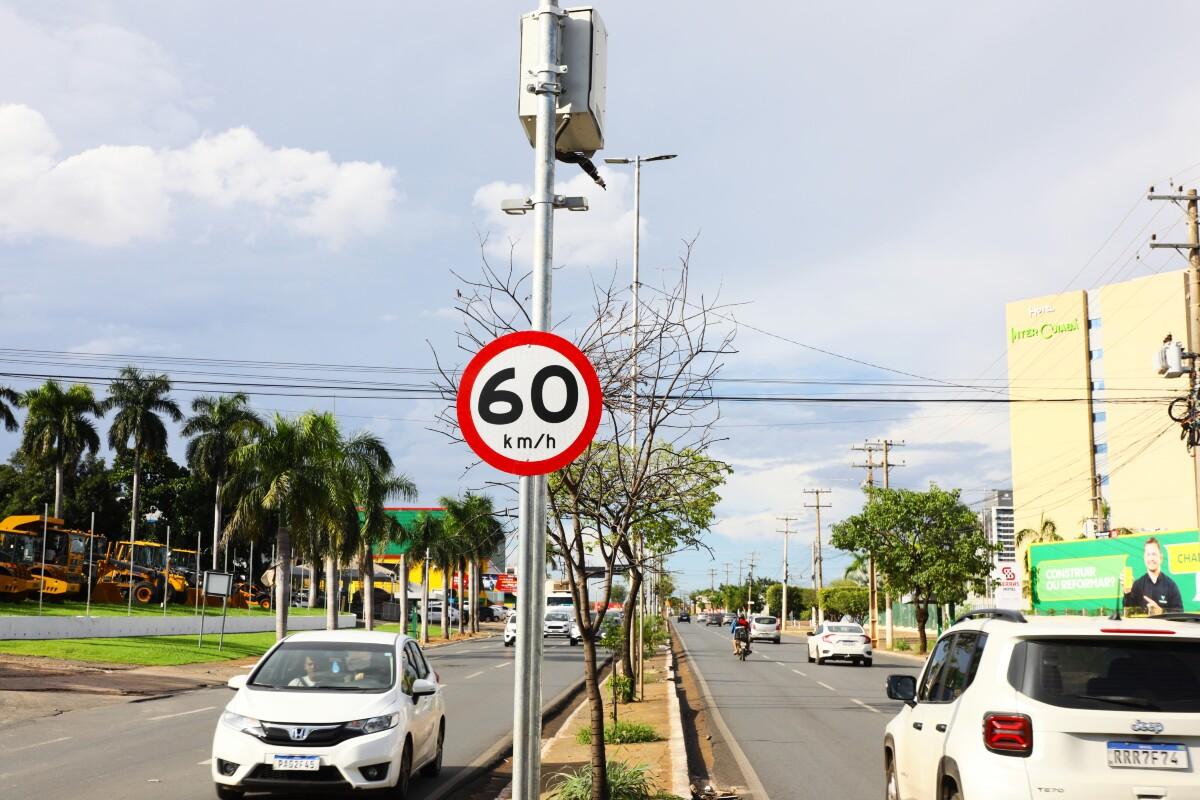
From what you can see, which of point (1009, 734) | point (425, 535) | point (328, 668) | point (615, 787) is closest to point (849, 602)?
point (425, 535)

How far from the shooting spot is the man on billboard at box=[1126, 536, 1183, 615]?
3653 cm

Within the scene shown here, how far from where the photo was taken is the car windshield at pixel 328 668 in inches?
427

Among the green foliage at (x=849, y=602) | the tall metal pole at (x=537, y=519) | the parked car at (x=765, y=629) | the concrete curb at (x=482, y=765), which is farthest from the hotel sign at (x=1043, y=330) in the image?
the tall metal pole at (x=537, y=519)

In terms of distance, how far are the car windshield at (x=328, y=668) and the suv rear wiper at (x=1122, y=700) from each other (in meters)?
6.91

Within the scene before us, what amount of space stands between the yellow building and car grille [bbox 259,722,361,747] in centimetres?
8707

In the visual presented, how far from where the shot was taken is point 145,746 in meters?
15.1

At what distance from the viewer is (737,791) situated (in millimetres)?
11703

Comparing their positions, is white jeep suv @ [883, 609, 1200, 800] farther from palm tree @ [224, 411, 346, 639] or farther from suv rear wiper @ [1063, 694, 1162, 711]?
palm tree @ [224, 411, 346, 639]

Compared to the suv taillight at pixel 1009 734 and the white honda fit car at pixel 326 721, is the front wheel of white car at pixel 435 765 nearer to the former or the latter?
the white honda fit car at pixel 326 721

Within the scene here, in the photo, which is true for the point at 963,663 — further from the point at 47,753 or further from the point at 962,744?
the point at 47,753

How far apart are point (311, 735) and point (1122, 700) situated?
21.9 feet

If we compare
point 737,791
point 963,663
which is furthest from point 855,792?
point 963,663

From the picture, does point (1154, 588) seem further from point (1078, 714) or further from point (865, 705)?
point (1078, 714)

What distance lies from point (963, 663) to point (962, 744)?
0.80 meters
